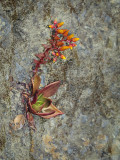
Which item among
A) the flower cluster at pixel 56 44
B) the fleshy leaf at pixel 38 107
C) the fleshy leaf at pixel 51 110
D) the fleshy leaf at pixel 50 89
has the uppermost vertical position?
the flower cluster at pixel 56 44

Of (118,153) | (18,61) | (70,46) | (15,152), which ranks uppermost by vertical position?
(70,46)

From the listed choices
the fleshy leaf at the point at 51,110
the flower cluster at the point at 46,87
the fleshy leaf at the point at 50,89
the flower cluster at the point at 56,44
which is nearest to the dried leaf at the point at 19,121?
the flower cluster at the point at 46,87

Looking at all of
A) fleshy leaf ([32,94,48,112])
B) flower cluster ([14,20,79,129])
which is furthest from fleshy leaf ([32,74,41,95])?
fleshy leaf ([32,94,48,112])

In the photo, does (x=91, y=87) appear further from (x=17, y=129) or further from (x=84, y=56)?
(x=17, y=129)

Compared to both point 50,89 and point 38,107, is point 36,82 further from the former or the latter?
point 38,107

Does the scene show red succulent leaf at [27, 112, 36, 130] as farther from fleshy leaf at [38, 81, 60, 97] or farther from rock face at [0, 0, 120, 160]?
fleshy leaf at [38, 81, 60, 97]

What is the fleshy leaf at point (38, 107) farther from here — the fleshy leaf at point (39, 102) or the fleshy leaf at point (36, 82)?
the fleshy leaf at point (36, 82)

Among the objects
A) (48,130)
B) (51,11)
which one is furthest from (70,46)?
(48,130)
